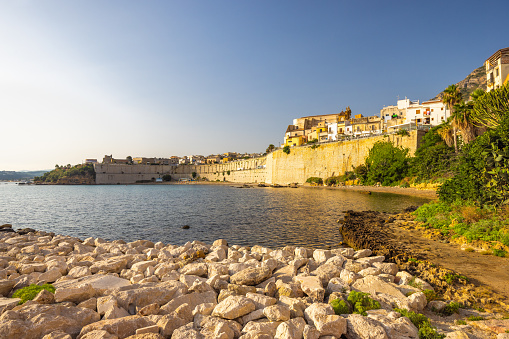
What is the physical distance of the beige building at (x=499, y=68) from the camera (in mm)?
30156

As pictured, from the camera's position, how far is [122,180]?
4299 inches

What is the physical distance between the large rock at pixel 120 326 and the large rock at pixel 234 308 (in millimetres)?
917

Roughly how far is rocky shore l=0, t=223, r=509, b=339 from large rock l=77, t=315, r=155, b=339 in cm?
1

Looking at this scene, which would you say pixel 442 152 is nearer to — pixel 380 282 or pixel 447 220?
pixel 447 220

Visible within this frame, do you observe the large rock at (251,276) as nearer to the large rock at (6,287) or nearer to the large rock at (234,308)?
the large rock at (234,308)

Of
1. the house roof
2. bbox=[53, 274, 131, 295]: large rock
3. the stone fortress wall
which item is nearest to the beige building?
the house roof

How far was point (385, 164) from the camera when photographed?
40.0 meters

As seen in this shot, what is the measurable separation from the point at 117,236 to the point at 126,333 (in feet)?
38.4

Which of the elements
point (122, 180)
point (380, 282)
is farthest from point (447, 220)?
point (122, 180)

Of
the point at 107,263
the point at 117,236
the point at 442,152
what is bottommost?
the point at 117,236

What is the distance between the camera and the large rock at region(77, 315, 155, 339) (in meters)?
3.47

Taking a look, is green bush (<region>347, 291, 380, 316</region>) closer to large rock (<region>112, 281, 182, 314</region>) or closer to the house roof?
large rock (<region>112, 281, 182, 314</region>)

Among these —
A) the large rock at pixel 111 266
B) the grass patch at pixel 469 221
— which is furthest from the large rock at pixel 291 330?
the grass patch at pixel 469 221

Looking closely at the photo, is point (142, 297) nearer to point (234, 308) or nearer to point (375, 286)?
point (234, 308)
